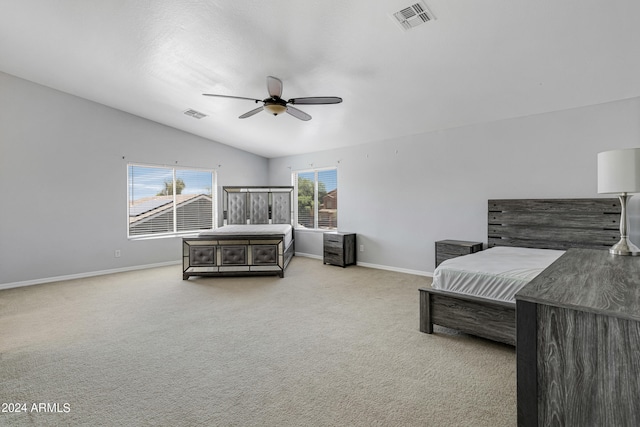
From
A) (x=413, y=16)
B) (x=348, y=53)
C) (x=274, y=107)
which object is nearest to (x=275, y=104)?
(x=274, y=107)

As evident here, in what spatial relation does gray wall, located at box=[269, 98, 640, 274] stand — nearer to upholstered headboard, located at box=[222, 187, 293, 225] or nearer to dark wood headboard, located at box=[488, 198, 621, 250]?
dark wood headboard, located at box=[488, 198, 621, 250]

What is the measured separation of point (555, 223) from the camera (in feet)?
12.3

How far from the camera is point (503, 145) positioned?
14.0 feet

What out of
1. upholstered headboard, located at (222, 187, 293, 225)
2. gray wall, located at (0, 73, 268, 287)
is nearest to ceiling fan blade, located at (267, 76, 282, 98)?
upholstered headboard, located at (222, 187, 293, 225)

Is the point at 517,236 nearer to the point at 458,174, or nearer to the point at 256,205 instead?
the point at 458,174

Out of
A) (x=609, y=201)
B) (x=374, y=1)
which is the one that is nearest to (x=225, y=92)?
(x=374, y=1)

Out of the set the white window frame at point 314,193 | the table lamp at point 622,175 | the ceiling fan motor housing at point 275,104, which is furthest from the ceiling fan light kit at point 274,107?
the white window frame at point 314,193

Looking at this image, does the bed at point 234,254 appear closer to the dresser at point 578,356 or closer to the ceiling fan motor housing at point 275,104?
the ceiling fan motor housing at point 275,104

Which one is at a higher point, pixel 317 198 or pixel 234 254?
pixel 317 198

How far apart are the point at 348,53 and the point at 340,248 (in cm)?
364

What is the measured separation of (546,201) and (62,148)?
7.36 m

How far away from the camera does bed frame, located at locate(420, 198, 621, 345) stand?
250 cm

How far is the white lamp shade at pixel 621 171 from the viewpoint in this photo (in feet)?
6.53

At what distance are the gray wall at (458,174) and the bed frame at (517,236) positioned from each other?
0.21 meters
